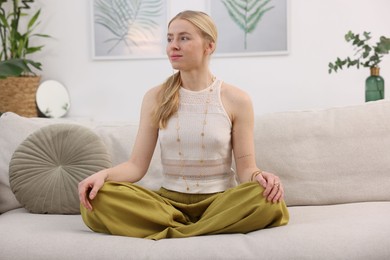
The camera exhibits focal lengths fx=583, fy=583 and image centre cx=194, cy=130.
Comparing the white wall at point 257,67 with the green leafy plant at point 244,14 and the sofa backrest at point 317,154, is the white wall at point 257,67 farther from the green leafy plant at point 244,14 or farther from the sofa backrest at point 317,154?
the sofa backrest at point 317,154

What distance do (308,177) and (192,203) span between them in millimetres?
570

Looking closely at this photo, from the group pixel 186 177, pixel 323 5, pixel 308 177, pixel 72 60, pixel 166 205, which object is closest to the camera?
pixel 166 205

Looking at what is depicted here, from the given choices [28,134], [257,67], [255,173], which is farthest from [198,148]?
[257,67]

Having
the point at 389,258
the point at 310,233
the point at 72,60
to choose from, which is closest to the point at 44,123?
the point at 310,233

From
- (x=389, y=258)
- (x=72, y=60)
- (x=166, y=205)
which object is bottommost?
(x=389, y=258)

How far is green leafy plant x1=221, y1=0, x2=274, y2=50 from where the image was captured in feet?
13.2

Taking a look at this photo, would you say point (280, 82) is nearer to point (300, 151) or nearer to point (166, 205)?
point (300, 151)

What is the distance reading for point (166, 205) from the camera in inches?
76.2

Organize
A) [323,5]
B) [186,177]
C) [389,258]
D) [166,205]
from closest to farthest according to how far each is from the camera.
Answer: [389,258] → [166,205] → [186,177] → [323,5]

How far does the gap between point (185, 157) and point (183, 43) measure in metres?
0.40

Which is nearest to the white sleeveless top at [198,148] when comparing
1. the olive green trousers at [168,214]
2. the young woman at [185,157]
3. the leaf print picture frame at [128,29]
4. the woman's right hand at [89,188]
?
the young woman at [185,157]

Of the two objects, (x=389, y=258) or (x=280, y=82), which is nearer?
(x=389, y=258)

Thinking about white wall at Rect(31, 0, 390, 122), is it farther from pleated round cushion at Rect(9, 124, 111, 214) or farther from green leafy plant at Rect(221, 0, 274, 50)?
pleated round cushion at Rect(9, 124, 111, 214)

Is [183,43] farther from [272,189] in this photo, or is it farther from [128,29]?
[128,29]
